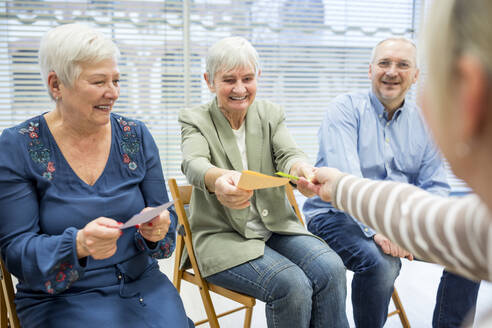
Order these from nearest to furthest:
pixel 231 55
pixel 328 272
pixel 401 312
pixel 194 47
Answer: pixel 328 272 → pixel 231 55 → pixel 401 312 → pixel 194 47

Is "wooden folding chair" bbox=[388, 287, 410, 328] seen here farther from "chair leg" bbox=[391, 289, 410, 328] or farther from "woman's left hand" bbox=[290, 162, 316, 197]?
"woman's left hand" bbox=[290, 162, 316, 197]

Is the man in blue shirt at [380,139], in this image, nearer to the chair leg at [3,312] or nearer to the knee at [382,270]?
the knee at [382,270]

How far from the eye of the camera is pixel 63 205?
1.41m

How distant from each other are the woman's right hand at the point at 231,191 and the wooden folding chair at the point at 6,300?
766 millimetres

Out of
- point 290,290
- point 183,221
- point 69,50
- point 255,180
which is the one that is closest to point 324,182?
point 255,180

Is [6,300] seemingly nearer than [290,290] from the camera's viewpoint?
Yes

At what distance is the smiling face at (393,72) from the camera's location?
228cm

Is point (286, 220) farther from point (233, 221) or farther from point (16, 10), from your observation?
point (16, 10)

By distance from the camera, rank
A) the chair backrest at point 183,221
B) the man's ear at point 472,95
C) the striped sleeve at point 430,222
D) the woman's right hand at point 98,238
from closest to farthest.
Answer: the man's ear at point 472,95
the striped sleeve at point 430,222
the woman's right hand at point 98,238
the chair backrest at point 183,221

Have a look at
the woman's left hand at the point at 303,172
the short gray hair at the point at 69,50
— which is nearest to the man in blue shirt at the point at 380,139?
the woman's left hand at the point at 303,172

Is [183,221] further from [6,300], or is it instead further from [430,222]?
[430,222]

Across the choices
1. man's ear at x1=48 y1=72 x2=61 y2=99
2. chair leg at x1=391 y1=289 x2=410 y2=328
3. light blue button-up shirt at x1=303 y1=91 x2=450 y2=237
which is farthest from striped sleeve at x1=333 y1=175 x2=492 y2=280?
chair leg at x1=391 y1=289 x2=410 y2=328

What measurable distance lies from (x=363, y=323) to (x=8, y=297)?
148 centimetres

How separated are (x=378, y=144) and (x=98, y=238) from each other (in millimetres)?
1545
